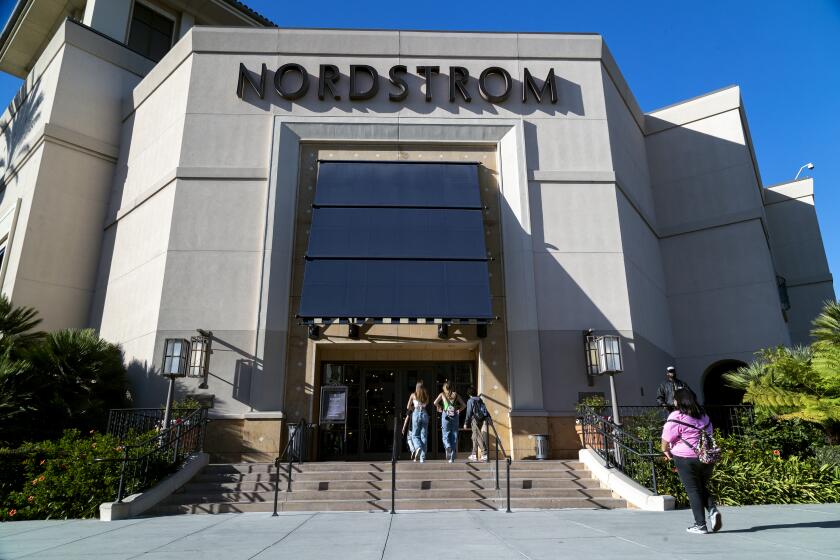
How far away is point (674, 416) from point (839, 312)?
9.85 m

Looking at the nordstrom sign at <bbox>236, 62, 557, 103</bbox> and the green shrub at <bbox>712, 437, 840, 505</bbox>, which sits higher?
the nordstrom sign at <bbox>236, 62, 557, 103</bbox>

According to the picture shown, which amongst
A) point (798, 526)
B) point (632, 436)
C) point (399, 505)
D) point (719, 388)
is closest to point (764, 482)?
point (632, 436)

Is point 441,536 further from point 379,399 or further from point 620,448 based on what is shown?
point 379,399

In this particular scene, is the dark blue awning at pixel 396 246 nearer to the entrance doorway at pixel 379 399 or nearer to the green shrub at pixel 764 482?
the entrance doorway at pixel 379 399

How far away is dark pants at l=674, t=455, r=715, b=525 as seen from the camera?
666 cm

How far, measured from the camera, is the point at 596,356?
14820 millimetres

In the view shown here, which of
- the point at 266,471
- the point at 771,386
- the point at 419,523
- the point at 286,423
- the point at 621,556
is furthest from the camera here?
the point at 286,423

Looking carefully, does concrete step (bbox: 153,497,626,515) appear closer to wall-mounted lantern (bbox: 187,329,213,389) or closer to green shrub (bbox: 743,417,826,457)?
green shrub (bbox: 743,417,826,457)

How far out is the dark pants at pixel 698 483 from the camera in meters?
6.66

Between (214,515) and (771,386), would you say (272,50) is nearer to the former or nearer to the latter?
(214,515)

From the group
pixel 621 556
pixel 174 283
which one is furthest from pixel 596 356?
pixel 174 283

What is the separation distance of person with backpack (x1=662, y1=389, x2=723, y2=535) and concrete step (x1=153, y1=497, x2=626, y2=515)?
3518mm

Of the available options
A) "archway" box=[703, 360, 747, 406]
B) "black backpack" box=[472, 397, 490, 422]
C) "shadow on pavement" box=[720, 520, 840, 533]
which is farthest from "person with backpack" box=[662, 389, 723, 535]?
"archway" box=[703, 360, 747, 406]

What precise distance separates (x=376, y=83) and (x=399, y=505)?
40.9ft
